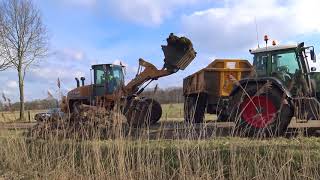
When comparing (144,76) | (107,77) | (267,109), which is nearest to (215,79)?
(144,76)

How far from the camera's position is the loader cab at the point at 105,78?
65.3 feet

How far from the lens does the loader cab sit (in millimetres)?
19906

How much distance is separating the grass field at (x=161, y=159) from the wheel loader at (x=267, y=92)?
0.93 metres

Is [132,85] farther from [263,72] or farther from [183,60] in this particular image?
[263,72]

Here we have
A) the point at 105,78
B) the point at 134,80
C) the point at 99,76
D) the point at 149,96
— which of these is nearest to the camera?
the point at 149,96

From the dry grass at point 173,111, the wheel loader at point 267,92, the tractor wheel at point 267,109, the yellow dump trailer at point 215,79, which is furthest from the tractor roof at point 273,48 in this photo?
the dry grass at point 173,111

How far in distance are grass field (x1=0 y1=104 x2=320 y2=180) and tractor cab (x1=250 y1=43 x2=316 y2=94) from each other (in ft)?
11.4

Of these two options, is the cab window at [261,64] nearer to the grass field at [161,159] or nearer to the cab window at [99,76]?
the grass field at [161,159]

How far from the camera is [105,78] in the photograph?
65.7ft

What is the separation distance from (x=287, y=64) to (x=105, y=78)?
9.16 m

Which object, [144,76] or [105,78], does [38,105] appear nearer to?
[144,76]

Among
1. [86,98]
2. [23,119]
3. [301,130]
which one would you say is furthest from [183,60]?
[301,130]

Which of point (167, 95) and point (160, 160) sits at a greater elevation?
point (167, 95)

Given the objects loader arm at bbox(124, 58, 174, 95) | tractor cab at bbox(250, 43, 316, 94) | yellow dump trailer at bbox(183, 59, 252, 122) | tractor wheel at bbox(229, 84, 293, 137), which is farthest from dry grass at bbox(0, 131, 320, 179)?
loader arm at bbox(124, 58, 174, 95)
